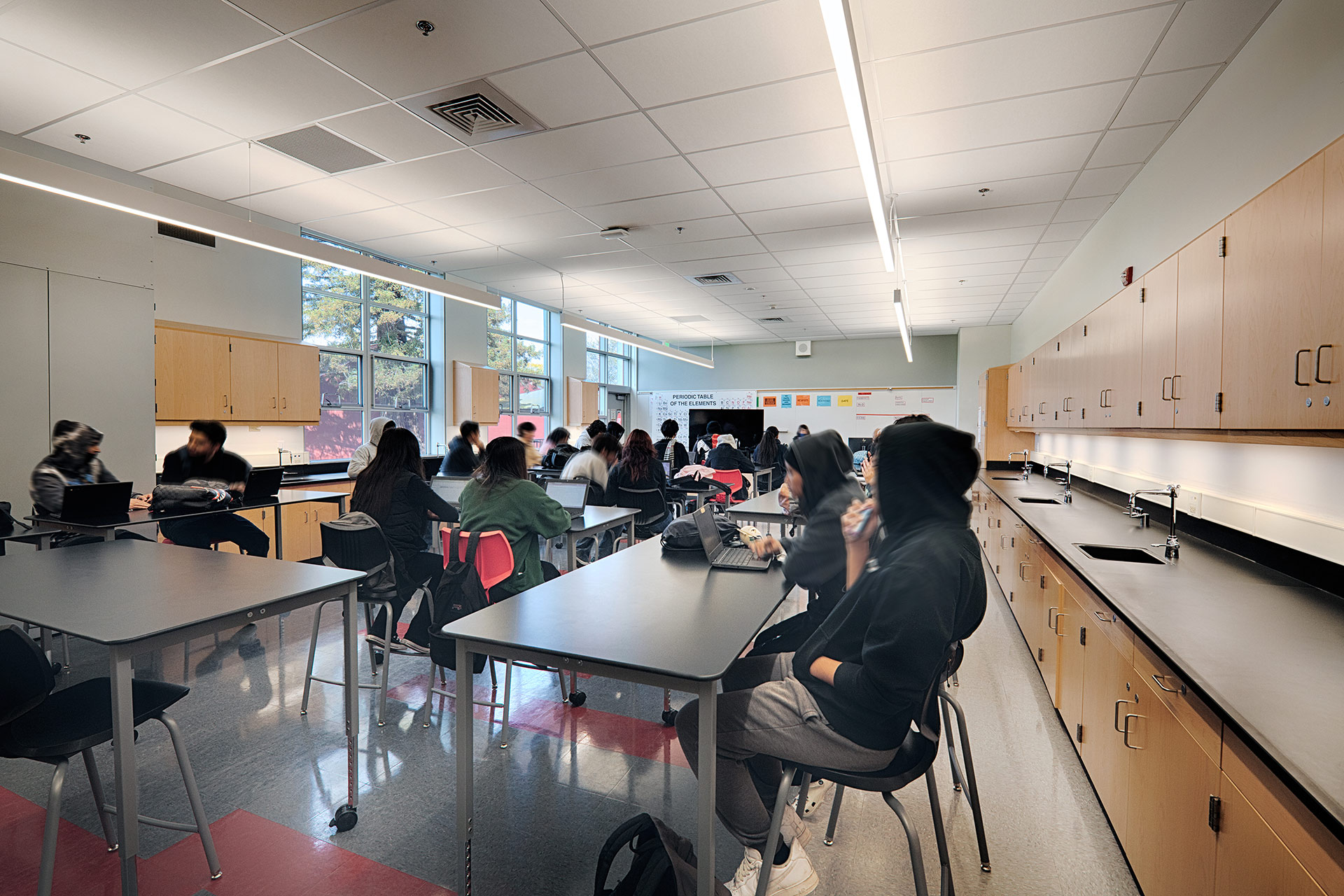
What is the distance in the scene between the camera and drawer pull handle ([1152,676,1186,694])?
1.44 meters

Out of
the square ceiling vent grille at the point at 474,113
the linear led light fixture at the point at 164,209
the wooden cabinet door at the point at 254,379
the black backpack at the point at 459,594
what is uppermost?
the square ceiling vent grille at the point at 474,113

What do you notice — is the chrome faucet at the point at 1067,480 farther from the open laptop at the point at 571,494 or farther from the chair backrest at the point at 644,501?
the open laptop at the point at 571,494

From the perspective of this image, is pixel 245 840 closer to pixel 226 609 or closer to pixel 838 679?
pixel 226 609

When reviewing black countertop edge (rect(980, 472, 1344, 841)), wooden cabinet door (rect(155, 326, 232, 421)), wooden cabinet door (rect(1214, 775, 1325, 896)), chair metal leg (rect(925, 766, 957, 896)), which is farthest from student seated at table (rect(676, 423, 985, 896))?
wooden cabinet door (rect(155, 326, 232, 421))

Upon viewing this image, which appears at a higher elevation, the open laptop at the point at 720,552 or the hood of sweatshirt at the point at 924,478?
the hood of sweatshirt at the point at 924,478

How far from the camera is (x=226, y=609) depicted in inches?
71.7

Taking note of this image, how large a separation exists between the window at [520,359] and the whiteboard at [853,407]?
464 cm

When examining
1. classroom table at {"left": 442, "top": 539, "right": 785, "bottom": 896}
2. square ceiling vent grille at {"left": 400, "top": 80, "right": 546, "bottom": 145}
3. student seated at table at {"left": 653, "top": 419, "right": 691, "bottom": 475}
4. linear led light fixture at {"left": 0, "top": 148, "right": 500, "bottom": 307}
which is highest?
square ceiling vent grille at {"left": 400, "top": 80, "right": 546, "bottom": 145}

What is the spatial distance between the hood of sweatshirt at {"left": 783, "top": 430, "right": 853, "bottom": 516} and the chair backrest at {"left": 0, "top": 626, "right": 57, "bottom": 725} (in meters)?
2.34

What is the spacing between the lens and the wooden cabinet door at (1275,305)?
161cm

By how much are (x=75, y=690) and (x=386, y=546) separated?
3.90 feet

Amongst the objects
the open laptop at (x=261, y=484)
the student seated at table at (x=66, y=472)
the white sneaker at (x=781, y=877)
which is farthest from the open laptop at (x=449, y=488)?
the white sneaker at (x=781, y=877)

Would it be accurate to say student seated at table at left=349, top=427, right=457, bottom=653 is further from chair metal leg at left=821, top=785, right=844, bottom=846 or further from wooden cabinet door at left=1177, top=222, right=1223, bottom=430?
wooden cabinet door at left=1177, top=222, right=1223, bottom=430

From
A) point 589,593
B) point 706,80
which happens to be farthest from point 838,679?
point 706,80
